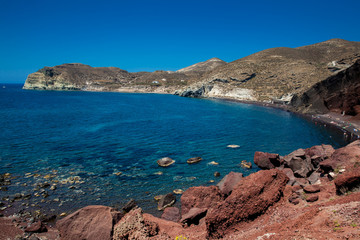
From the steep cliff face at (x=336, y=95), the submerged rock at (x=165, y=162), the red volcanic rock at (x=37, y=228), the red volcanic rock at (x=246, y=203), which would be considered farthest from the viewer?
the steep cliff face at (x=336, y=95)

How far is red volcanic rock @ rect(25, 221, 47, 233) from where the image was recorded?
534 inches

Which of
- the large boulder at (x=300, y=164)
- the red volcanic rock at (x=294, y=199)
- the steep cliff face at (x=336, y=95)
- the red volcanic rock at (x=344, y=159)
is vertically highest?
the steep cliff face at (x=336, y=95)

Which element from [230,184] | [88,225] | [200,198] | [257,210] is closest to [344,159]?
[230,184]

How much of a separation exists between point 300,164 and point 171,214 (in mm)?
14334

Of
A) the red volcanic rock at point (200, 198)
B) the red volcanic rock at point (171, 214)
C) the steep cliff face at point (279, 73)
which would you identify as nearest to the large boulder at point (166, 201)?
the red volcanic rock at point (171, 214)

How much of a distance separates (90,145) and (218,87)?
112548mm

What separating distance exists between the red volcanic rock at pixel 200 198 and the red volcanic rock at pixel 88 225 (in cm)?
524

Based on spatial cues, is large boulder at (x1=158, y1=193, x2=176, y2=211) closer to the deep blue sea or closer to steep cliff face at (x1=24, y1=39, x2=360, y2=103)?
the deep blue sea

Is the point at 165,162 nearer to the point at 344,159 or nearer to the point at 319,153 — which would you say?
the point at 319,153

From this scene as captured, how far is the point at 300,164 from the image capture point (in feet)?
71.9

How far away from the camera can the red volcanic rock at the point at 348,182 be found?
11741 mm

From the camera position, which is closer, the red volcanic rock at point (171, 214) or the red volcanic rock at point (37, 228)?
the red volcanic rock at point (37, 228)

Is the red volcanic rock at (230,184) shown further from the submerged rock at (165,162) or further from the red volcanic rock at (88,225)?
the submerged rock at (165,162)

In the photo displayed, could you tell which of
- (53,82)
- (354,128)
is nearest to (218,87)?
(354,128)
